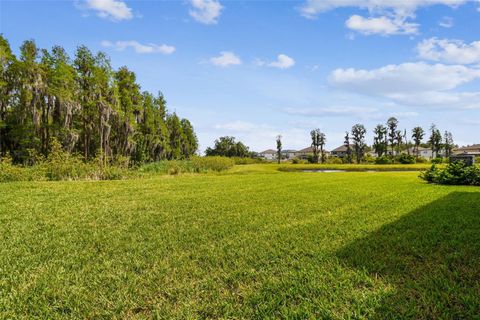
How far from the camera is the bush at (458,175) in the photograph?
11594 mm

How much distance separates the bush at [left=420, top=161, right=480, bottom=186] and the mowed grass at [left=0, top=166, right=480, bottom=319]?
6241 mm

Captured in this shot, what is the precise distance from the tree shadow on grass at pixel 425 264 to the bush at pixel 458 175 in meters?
7.53

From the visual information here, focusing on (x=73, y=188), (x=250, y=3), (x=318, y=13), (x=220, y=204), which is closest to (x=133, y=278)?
(x=220, y=204)

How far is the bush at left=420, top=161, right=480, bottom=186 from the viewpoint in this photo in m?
11.6

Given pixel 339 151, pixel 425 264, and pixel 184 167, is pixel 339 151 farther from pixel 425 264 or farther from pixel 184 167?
pixel 425 264

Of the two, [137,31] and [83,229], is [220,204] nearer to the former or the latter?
[83,229]

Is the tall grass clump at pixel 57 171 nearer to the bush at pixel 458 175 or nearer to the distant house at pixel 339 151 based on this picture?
the bush at pixel 458 175

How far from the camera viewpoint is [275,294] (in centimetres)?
270

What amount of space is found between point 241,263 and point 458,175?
40.7 ft

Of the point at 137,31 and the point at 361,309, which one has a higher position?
the point at 137,31

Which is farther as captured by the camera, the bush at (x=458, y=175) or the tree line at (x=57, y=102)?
the tree line at (x=57, y=102)

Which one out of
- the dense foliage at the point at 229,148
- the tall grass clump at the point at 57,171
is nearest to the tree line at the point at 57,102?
the tall grass clump at the point at 57,171

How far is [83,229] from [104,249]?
1.30 m

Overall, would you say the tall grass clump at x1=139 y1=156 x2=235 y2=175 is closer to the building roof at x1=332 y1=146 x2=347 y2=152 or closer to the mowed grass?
the mowed grass
